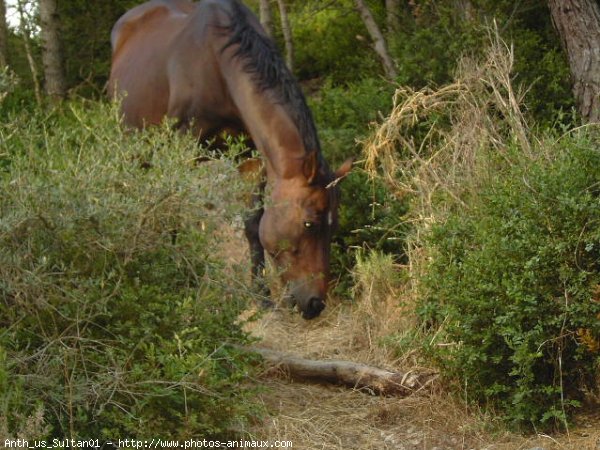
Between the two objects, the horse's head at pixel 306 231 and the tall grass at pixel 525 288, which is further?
the horse's head at pixel 306 231

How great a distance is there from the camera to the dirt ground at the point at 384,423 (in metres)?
4.96

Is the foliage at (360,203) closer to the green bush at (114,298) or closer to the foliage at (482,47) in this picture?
the foliage at (482,47)

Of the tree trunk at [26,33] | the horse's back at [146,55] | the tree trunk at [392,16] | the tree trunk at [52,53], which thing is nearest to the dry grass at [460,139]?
the horse's back at [146,55]

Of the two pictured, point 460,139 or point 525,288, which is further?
point 460,139

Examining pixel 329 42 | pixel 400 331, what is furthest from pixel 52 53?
pixel 400 331

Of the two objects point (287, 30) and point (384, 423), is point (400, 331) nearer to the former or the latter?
point (384, 423)

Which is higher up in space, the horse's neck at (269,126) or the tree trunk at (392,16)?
the tree trunk at (392,16)

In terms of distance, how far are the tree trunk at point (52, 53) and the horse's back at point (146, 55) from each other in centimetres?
378

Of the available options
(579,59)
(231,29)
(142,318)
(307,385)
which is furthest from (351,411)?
(579,59)

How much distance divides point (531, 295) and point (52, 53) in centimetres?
1037

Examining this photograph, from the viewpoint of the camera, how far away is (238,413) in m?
4.73

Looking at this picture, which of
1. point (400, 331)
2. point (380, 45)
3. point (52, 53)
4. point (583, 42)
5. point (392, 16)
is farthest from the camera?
point (52, 53)

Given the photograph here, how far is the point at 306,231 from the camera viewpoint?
6.90m

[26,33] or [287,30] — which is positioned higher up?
[26,33]
